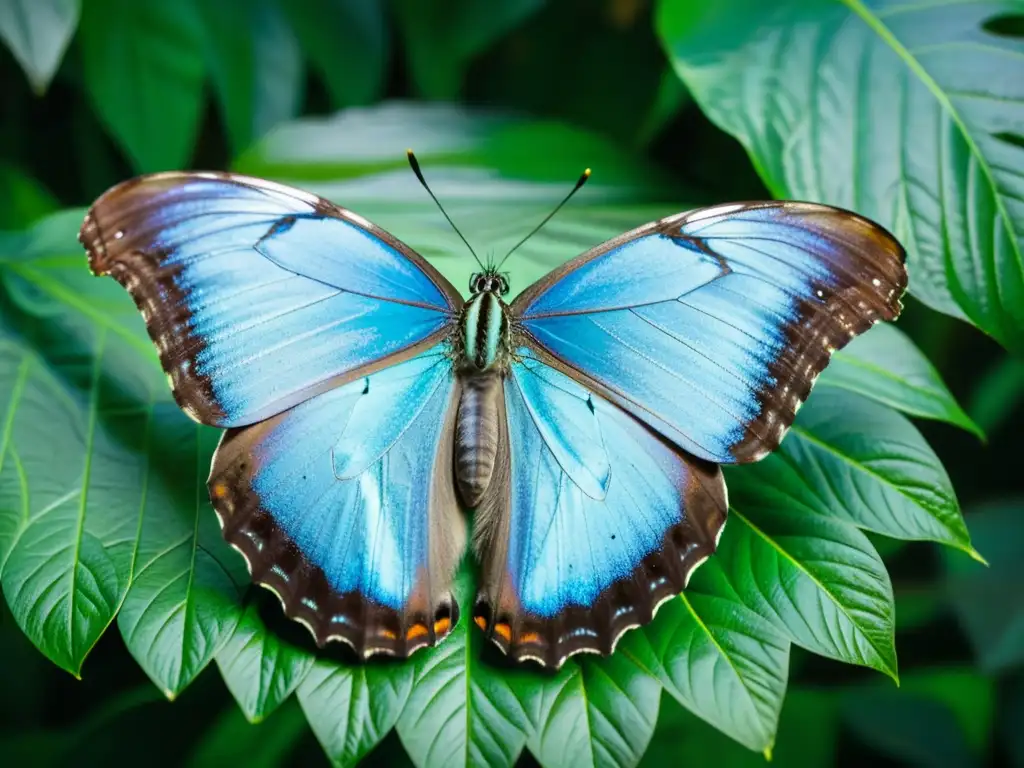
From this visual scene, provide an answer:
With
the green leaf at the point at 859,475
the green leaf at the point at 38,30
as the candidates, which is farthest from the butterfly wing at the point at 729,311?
the green leaf at the point at 38,30

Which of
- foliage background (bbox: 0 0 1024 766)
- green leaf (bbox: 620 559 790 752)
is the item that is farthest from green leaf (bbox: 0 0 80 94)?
green leaf (bbox: 620 559 790 752)

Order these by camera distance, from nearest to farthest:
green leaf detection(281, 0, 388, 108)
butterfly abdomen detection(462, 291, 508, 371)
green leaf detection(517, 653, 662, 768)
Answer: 1. green leaf detection(517, 653, 662, 768)
2. butterfly abdomen detection(462, 291, 508, 371)
3. green leaf detection(281, 0, 388, 108)

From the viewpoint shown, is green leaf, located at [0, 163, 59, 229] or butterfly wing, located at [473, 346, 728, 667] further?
green leaf, located at [0, 163, 59, 229]

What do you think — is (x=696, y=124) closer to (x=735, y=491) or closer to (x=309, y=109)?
(x=309, y=109)

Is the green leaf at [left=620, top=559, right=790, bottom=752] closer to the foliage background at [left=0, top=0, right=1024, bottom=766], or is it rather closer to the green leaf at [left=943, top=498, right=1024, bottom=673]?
the foliage background at [left=0, top=0, right=1024, bottom=766]

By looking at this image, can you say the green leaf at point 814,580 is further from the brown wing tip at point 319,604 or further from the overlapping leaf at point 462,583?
the brown wing tip at point 319,604

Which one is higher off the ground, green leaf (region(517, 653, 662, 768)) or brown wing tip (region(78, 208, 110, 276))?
brown wing tip (region(78, 208, 110, 276))
